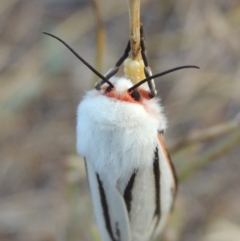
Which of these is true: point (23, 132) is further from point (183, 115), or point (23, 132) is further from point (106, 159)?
point (106, 159)

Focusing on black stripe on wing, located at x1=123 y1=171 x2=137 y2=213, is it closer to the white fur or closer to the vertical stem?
the white fur

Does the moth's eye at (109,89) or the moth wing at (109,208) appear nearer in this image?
the moth's eye at (109,89)

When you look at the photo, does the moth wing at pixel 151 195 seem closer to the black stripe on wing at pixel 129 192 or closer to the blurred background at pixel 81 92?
the black stripe on wing at pixel 129 192

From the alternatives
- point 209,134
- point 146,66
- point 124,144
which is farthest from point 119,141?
point 209,134

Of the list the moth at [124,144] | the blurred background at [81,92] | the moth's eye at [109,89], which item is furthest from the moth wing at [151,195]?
the blurred background at [81,92]

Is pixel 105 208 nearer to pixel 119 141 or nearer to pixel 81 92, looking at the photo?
pixel 119 141

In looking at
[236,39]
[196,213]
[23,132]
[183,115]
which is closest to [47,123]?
[23,132]
